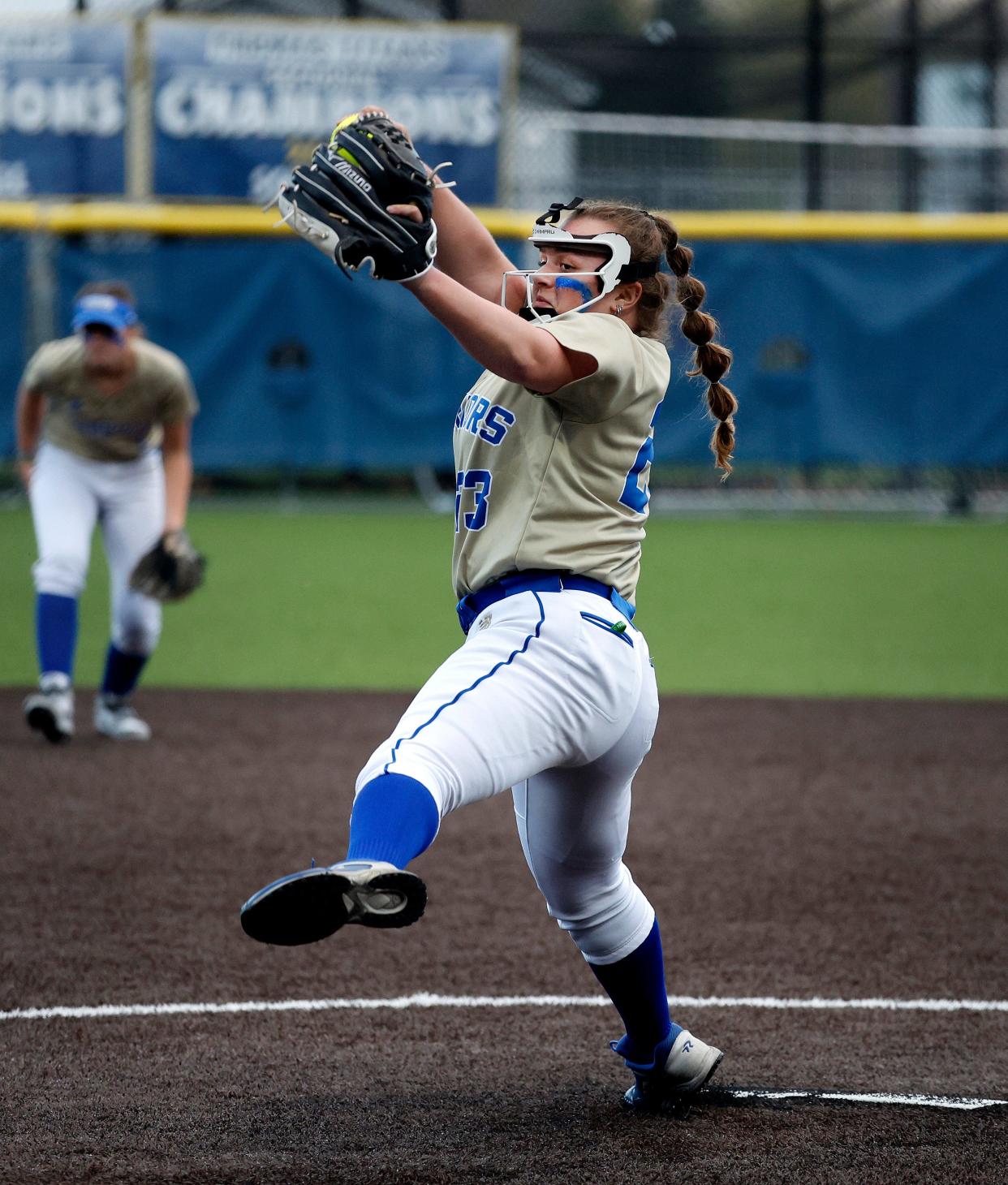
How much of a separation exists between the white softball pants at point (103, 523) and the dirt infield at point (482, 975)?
574mm

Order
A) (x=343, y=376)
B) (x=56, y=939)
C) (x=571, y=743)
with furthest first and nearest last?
(x=343, y=376)
(x=56, y=939)
(x=571, y=743)

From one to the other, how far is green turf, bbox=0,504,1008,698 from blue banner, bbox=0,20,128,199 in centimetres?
370

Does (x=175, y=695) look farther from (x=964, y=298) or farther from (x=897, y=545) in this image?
(x=964, y=298)

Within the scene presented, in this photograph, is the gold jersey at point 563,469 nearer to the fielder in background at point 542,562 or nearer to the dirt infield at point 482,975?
the fielder in background at point 542,562

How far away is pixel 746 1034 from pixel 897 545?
11.8 metres

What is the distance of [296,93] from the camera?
17.6m

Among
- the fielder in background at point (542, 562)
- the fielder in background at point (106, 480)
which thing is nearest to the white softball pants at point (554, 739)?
the fielder in background at point (542, 562)

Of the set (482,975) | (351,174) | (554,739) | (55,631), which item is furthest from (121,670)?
(351,174)

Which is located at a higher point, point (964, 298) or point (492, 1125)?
point (964, 298)

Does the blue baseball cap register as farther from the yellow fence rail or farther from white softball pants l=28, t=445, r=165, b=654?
the yellow fence rail

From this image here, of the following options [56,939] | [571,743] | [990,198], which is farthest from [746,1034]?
[990,198]

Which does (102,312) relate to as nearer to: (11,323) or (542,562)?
(542,562)

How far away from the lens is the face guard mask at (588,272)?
10.2ft

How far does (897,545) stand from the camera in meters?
15.3
